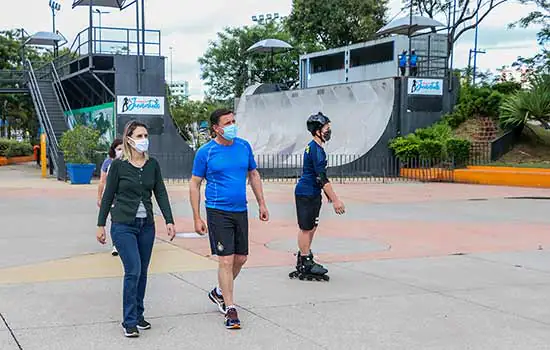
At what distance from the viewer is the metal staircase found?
2620 cm

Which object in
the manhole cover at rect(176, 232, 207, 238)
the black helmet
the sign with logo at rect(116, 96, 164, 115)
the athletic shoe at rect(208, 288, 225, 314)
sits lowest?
the manhole cover at rect(176, 232, 207, 238)

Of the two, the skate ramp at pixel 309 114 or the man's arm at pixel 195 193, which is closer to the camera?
the man's arm at pixel 195 193

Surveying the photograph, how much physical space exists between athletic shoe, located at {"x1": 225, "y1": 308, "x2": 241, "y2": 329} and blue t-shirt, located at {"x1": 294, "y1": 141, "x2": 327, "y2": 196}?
2.08m

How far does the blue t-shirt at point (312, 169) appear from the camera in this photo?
699 centimetres

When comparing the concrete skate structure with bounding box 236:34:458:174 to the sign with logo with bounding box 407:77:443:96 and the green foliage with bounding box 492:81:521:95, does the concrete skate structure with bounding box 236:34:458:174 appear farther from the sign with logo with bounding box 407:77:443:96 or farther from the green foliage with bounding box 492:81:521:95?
the green foliage with bounding box 492:81:521:95

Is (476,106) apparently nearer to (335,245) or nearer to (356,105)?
(356,105)

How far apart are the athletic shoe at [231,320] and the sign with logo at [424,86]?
2313cm

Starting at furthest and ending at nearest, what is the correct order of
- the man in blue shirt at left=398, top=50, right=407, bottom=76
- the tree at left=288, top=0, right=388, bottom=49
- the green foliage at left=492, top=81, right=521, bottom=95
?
the tree at left=288, top=0, right=388, bottom=49 < the green foliage at left=492, top=81, right=521, bottom=95 < the man in blue shirt at left=398, top=50, right=407, bottom=76

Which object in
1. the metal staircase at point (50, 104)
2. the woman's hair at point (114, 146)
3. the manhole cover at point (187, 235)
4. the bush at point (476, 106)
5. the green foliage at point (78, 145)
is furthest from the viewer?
the bush at point (476, 106)

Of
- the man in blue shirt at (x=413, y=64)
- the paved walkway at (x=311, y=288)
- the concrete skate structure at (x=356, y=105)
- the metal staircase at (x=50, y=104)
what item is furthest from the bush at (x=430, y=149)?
the metal staircase at (x=50, y=104)

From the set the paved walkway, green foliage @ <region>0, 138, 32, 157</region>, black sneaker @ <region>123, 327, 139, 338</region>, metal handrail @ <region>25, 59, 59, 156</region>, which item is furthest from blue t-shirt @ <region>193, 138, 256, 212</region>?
green foliage @ <region>0, 138, 32, 157</region>

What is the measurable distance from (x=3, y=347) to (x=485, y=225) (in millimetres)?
9296

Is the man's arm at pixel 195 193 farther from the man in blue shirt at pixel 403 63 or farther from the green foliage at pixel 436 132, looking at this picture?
the man in blue shirt at pixel 403 63

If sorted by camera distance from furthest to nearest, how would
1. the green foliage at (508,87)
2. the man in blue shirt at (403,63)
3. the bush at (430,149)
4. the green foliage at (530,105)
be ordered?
the green foliage at (508,87) < the man in blue shirt at (403,63) < the bush at (430,149) < the green foliage at (530,105)
